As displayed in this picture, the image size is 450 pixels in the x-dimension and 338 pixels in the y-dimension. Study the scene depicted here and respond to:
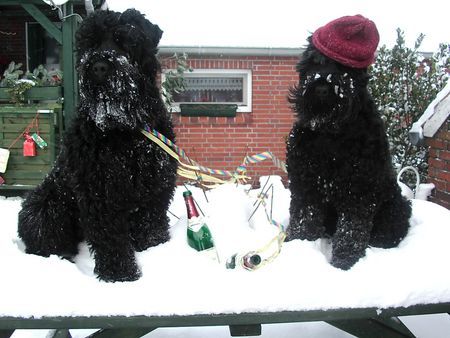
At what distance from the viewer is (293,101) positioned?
2252 mm

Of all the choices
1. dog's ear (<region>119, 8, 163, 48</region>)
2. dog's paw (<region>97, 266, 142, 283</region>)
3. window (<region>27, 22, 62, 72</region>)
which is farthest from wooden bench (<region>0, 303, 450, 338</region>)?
window (<region>27, 22, 62, 72</region>)

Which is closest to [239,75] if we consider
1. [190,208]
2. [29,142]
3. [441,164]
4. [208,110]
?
[208,110]

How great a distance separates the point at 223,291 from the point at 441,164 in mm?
2907

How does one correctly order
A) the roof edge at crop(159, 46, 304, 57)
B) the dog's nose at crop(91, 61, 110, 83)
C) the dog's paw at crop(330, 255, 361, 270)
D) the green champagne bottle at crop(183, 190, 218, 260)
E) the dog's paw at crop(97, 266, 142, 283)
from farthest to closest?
1. the roof edge at crop(159, 46, 304, 57)
2. the green champagne bottle at crop(183, 190, 218, 260)
3. the dog's paw at crop(330, 255, 361, 270)
4. the dog's paw at crop(97, 266, 142, 283)
5. the dog's nose at crop(91, 61, 110, 83)

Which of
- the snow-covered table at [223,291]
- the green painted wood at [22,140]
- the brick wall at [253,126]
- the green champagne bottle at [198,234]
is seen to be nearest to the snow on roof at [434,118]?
the snow-covered table at [223,291]

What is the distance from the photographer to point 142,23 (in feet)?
6.88

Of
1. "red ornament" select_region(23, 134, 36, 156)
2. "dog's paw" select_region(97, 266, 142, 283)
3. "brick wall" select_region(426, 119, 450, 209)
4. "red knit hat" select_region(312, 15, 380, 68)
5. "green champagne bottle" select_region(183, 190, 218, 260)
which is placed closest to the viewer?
"red knit hat" select_region(312, 15, 380, 68)

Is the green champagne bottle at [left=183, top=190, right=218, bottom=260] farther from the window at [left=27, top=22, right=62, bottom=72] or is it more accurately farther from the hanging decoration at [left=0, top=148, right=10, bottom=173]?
the window at [left=27, top=22, right=62, bottom=72]

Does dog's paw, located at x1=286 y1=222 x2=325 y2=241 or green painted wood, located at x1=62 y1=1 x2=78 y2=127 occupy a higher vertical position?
green painted wood, located at x1=62 y1=1 x2=78 y2=127

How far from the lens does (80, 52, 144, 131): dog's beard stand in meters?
1.92

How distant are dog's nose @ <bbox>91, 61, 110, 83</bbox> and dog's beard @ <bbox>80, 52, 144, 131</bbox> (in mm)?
17

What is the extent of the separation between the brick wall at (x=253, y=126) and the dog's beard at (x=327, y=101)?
5096 mm

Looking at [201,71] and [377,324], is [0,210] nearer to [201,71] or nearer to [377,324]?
[377,324]

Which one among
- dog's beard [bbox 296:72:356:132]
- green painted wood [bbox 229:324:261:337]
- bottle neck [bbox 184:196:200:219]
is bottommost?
green painted wood [bbox 229:324:261:337]
